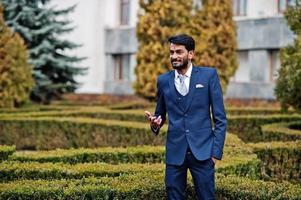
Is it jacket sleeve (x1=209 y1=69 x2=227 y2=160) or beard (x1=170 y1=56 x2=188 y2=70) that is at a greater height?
beard (x1=170 y1=56 x2=188 y2=70)

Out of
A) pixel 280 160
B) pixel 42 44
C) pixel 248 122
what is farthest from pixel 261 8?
pixel 280 160

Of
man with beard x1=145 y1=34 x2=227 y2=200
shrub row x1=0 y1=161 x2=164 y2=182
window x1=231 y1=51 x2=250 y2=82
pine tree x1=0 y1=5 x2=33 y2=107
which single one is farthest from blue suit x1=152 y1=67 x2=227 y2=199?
window x1=231 y1=51 x2=250 y2=82

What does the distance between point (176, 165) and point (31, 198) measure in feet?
4.38

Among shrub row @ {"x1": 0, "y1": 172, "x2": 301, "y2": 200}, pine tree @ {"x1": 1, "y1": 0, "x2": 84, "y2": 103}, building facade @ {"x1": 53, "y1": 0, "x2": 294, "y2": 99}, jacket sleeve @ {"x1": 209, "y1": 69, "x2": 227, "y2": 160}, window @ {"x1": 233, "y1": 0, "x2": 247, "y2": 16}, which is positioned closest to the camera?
jacket sleeve @ {"x1": 209, "y1": 69, "x2": 227, "y2": 160}

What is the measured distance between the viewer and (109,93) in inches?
1192

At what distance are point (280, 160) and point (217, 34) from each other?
11.8 meters

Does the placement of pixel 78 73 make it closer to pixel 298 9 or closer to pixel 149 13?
pixel 149 13

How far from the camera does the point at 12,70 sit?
17469 millimetres

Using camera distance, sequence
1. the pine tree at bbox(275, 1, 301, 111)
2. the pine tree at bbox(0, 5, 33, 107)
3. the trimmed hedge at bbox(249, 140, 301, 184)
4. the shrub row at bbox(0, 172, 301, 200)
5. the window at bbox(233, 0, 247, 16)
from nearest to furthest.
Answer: the shrub row at bbox(0, 172, 301, 200) → the trimmed hedge at bbox(249, 140, 301, 184) → the pine tree at bbox(275, 1, 301, 111) → the pine tree at bbox(0, 5, 33, 107) → the window at bbox(233, 0, 247, 16)

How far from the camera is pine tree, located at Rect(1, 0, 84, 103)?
832 inches

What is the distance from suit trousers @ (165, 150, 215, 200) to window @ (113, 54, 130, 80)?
2524 cm

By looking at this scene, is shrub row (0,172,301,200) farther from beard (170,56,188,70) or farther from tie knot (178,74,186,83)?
beard (170,56,188,70)

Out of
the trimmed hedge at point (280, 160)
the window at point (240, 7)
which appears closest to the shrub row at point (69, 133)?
the trimmed hedge at point (280, 160)

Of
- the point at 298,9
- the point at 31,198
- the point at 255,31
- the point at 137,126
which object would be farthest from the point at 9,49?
the point at 31,198
